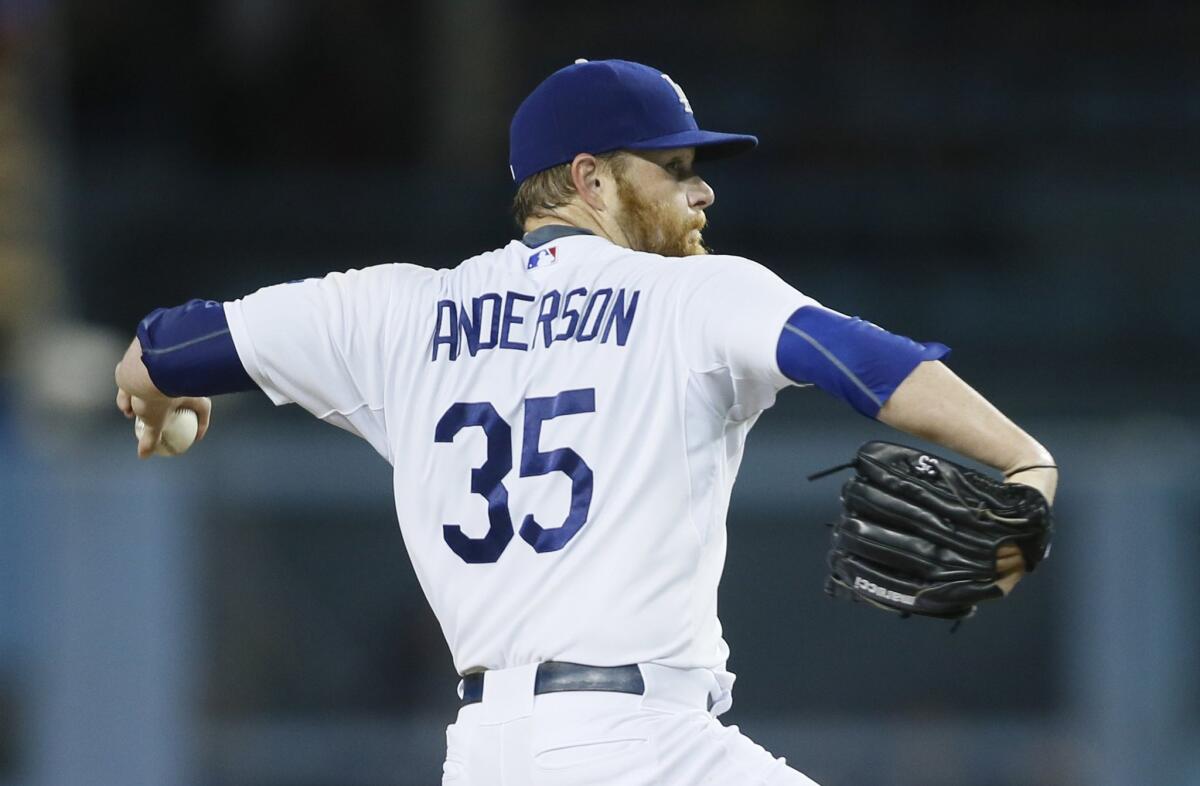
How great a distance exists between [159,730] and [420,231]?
14.3ft

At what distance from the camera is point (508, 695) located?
2.93 metres

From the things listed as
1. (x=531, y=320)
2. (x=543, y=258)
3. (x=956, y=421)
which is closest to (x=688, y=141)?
(x=543, y=258)

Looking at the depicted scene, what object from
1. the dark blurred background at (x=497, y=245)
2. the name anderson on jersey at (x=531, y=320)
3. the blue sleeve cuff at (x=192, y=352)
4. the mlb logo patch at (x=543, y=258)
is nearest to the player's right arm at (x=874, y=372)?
the name anderson on jersey at (x=531, y=320)

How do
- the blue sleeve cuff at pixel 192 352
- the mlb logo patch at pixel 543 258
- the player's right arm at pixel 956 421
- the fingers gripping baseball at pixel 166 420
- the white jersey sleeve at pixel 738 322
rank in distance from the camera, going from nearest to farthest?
the player's right arm at pixel 956 421 → the white jersey sleeve at pixel 738 322 → the mlb logo patch at pixel 543 258 → the blue sleeve cuff at pixel 192 352 → the fingers gripping baseball at pixel 166 420

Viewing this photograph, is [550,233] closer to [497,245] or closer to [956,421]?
[956,421]

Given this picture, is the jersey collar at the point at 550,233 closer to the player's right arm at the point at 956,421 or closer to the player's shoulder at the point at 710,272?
the player's shoulder at the point at 710,272

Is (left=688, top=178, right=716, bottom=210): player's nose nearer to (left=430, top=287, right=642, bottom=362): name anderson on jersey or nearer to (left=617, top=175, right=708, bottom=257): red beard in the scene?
(left=617, top=175, right=708, bottom=257): red beard

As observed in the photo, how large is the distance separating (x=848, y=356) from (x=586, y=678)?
0.68 meters

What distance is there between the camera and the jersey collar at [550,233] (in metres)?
3.22

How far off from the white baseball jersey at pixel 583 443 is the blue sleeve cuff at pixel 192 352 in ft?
1.09

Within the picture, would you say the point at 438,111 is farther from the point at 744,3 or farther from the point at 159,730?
the point at 159,730

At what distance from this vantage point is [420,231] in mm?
11945

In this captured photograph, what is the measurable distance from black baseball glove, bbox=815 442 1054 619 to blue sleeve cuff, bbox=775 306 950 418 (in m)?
0.15

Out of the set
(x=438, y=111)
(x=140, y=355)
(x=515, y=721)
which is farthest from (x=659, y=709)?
(x=438, y=111)
